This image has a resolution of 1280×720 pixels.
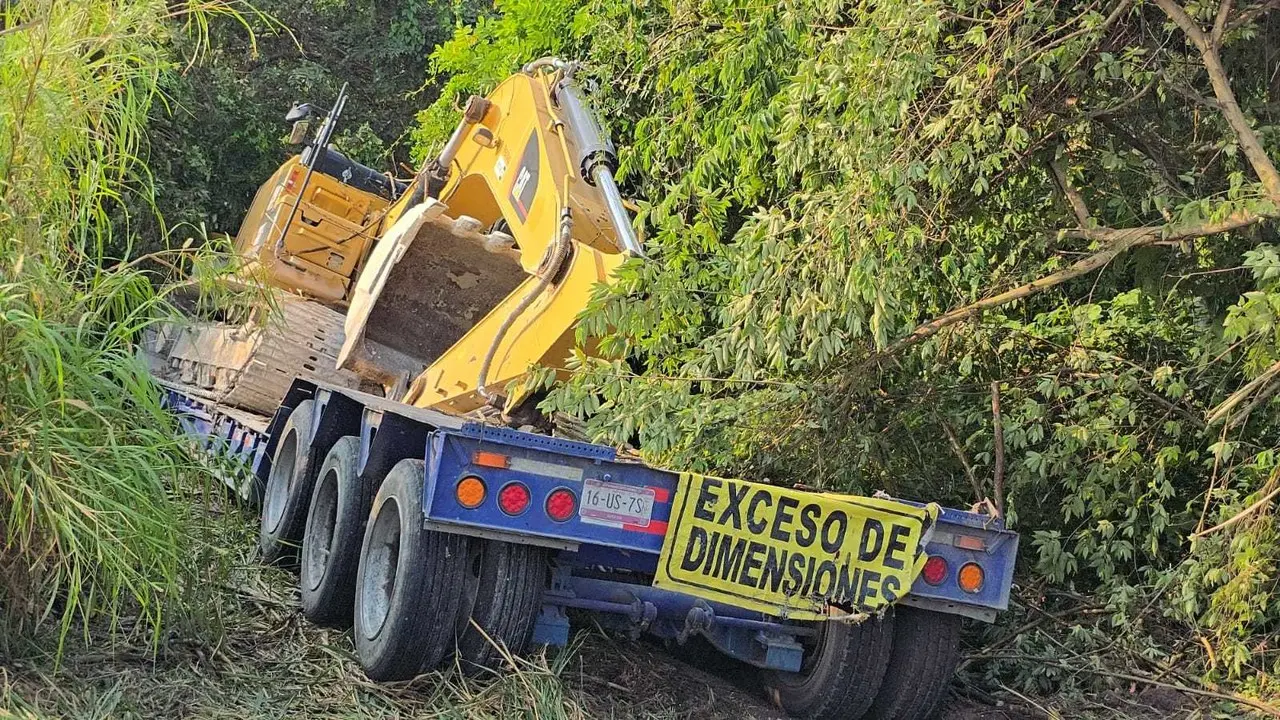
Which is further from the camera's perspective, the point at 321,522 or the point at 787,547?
the point at 321,522

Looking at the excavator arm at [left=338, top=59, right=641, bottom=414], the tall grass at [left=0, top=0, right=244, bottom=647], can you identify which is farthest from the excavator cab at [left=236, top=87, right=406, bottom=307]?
the tall grass at [left=0, top=0, right=244, bottom=647]

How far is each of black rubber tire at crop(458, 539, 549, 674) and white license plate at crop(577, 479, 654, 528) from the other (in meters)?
0.29

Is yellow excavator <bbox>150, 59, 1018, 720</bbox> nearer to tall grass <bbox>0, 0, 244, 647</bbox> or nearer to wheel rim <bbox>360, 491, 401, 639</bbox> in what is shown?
wheel rim <bbox>360, 491, 401, 639</bbox>

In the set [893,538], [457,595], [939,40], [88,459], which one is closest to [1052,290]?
[939,40]

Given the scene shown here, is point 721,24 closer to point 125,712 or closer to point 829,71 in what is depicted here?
point 829,71

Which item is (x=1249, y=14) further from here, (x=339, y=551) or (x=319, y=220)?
(x=319, y=220)

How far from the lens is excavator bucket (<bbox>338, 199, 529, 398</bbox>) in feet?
27.4

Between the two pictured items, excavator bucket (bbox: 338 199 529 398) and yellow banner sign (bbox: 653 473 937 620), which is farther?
excavator bucket (bbox: 338 199 529 398)

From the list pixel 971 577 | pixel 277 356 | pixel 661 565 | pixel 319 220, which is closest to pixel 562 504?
pixel 661 565

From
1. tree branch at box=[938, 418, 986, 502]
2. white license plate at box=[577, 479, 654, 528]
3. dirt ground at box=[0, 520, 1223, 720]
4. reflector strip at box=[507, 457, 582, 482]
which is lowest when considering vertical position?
dirt ground at box=[0, 520, 1223, 720]

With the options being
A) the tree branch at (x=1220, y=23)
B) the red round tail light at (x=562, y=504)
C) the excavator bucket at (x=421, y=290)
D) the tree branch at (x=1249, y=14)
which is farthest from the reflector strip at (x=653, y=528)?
the excavator bucket at (x=421, y=290)

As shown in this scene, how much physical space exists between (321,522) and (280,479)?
106 centimetres

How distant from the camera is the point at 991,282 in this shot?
6.65m

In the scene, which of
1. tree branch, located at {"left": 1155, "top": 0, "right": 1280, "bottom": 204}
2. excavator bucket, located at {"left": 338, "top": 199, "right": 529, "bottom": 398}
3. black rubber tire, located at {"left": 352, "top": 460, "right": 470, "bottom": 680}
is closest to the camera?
black rubber tire, located at {"left": 352, "top": 460, "right": 470, "bottom": 680}
